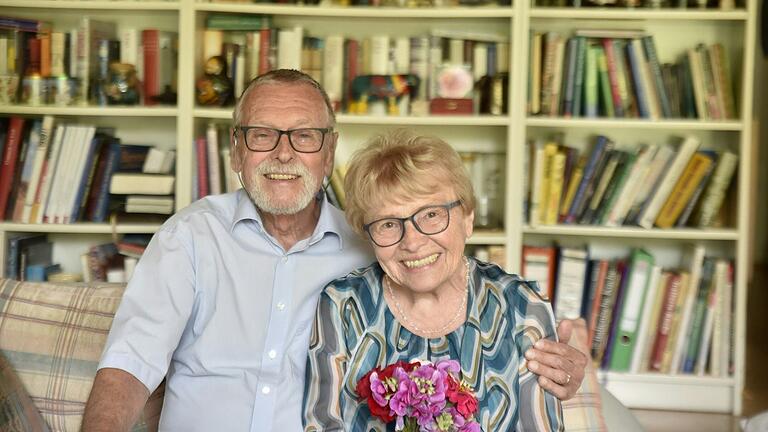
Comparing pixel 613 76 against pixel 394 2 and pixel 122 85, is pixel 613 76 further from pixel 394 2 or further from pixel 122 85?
pixel 122 85

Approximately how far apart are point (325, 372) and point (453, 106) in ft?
6.81

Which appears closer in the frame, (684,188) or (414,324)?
(414,324)

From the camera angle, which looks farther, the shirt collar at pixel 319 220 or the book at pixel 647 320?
the book at pixel 647 320

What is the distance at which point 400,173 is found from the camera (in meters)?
1.89

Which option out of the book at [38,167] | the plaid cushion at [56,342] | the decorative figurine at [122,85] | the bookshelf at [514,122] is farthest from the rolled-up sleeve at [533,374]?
the book at [38,167]

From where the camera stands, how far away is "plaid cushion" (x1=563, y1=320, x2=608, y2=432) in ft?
6.54

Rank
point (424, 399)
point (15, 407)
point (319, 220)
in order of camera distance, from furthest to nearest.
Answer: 1. point (319, 220)
2. point (15, 407)
3. point (424, 399)

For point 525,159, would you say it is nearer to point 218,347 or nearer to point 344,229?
point 344,229

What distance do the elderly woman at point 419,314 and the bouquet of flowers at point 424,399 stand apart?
0.33 m

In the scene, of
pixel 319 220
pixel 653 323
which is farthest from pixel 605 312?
pixel 319 220

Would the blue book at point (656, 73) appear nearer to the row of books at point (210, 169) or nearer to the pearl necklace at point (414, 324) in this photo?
the row of books at point (210, 169)

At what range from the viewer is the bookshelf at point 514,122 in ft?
12.3

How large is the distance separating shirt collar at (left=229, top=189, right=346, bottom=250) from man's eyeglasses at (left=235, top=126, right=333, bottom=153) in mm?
123

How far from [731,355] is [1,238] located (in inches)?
112
